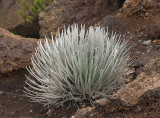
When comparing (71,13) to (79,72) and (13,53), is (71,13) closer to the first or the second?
(13,53)

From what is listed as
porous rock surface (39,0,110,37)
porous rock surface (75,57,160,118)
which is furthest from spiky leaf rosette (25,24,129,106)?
porous rock surface (39,0,110,37)

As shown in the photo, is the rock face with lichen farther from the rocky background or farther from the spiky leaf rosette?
the spiky leaf rosette

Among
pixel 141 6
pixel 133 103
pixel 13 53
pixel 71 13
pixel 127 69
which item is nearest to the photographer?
pixel 133 103

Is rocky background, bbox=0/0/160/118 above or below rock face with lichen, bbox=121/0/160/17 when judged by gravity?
below

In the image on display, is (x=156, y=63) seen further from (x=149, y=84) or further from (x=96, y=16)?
(x=96, y=16)

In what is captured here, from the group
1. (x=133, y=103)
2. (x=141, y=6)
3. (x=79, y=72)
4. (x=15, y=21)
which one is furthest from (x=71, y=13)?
(x=133, y=103)

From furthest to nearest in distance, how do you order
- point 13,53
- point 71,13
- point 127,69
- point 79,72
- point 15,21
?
point 15,21 → point 71,13 → point 13,53 → point 127,69 → point 79,72

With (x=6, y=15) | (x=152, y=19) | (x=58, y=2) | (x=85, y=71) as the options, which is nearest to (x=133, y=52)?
(x=152, y=19)
